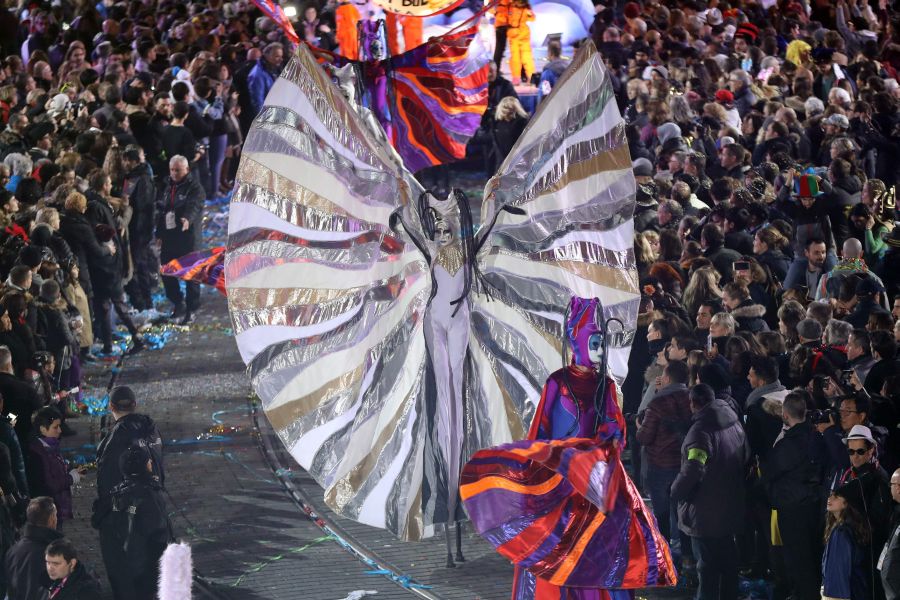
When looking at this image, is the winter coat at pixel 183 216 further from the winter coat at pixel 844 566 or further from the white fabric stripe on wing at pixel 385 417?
the winter coat at pixel 844 566

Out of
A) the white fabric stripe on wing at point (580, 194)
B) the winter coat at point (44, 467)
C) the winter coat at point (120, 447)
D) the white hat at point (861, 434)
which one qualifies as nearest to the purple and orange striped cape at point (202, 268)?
the winter coat at point (44, 467)

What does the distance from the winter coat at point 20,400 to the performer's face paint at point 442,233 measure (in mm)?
3601

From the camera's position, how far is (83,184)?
13.6m

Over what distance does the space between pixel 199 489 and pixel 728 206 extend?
4566mm

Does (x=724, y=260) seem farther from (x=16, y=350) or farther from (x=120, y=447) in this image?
(x=16, y=350)

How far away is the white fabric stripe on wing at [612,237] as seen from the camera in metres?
7.64

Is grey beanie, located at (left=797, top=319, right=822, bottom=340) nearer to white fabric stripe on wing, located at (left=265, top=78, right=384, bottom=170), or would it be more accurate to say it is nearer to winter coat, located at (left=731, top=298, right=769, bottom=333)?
winter coat, located at (left=731, top=298, right=769, bottom=333)

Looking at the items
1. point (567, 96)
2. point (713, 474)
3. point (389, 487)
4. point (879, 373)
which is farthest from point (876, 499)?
point (567, 96)

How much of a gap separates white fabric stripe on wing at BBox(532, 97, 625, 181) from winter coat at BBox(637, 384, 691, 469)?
2.14m

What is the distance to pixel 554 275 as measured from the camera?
7.59 metres

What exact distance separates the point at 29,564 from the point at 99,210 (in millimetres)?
5997

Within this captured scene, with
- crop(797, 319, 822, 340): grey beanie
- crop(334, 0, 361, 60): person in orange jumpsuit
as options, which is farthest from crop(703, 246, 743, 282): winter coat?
crop(334, 0, 361, 60): person in orange jumpsuit

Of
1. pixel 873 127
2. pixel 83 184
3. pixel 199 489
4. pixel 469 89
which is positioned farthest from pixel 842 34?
pixel 199 489

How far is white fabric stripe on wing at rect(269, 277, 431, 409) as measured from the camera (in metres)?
7.53
